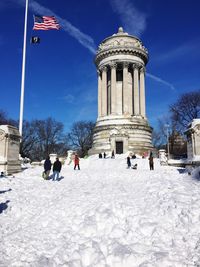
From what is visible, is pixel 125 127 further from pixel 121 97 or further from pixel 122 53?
pixel 122 53

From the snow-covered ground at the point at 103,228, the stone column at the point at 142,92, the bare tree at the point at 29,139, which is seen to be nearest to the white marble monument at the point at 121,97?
the stone column at the point at 142,92

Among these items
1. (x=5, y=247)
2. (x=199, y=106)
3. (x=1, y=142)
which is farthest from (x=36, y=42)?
(x=199, y=106)

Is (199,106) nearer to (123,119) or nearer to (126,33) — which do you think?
(123,119)

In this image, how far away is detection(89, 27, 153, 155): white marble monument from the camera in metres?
48.0

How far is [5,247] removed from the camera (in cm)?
745

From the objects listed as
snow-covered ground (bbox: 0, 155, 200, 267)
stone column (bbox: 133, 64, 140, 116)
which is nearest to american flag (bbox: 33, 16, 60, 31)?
snow-covered ground (bbox: 0, 155, 200, 267)

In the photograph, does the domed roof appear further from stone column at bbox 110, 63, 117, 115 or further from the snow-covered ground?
the snow-covered ground

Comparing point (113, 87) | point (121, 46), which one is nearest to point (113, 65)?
point (121, 46)

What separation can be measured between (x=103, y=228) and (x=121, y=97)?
1789 inches

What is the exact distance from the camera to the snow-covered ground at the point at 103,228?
683 centimetres

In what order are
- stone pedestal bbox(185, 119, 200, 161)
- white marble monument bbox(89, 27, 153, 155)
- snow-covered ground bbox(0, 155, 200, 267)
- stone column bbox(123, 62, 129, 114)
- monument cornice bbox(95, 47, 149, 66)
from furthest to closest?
monument cornice bbox(95, 47, 149, 66), stone column bbox(123, 62, 129, 114), white marble monument bbox(89, 27, 153, 155), stone pedestal bbox(185, 119, 200, 161), snow-covered ground bbox(0, 155, 200, 267)

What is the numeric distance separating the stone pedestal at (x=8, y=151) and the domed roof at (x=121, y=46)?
3525cm

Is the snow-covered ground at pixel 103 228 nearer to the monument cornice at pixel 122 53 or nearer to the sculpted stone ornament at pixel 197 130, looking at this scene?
the sculpted stone ornament at pixel 197 130

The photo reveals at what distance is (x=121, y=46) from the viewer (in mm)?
51188
